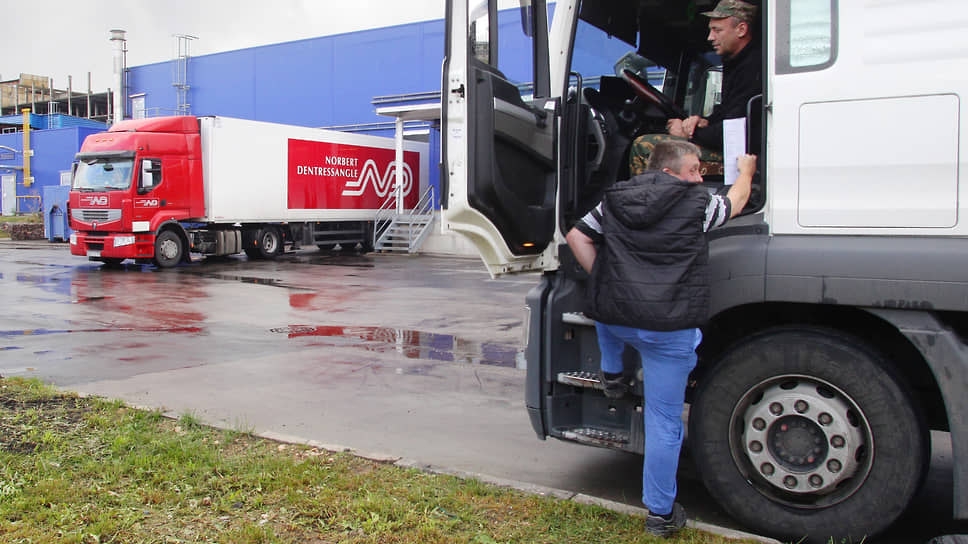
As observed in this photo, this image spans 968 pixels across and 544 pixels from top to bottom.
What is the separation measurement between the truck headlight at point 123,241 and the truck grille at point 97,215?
481 mm

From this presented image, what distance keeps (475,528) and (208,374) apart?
4551 mm

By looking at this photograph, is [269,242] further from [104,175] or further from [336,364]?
[336,364]

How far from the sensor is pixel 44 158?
4619 centimetres

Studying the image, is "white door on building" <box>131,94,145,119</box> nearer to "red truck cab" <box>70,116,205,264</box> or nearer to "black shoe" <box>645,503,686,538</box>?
"red truck cab" <box>70,116,205,264</box>

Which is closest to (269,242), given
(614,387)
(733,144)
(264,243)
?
(264,243)

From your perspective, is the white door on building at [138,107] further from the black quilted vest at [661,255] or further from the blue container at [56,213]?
the black quilted vest at [661,255]

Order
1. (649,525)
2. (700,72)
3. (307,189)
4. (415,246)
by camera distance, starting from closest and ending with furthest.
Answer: (649,525) < (700,72) < (307,189) < (415,246)

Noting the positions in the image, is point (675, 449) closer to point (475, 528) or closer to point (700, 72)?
point (475, 528)

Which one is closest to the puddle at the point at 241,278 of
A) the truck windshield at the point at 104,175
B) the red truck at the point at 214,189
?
the red truck at the point at 214,189

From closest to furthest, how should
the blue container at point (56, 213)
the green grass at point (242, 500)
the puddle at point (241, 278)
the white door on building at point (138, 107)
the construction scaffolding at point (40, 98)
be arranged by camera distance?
the green grass at point (242, 500)
the puddle at point (241, 278)
the blue container at point (56, 213)
the white door on building at point (138, 107)
the construction scaffolding at point (40, 98)

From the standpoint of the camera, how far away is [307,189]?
81.1 feet

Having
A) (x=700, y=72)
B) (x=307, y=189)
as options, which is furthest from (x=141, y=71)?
(x=700, y=72)

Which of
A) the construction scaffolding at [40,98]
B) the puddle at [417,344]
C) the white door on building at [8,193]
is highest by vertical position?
the construction scaffolding at [40,98]

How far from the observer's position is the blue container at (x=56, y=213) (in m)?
29.2
